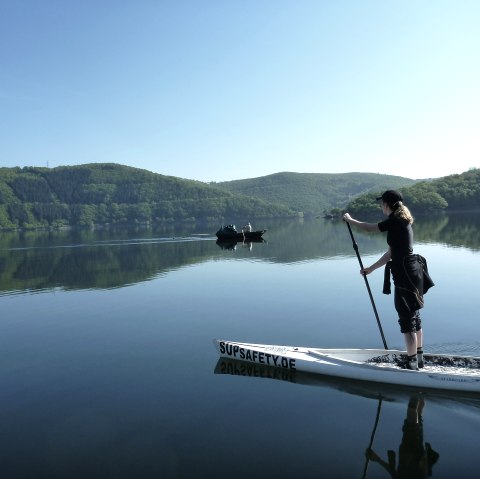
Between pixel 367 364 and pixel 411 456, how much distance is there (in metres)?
3.77

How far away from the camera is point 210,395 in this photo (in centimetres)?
1211

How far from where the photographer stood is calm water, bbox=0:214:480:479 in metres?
8.74

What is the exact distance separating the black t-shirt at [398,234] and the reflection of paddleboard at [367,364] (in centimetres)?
342

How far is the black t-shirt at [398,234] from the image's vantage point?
10.6 m

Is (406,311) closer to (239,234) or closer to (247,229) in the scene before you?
(239,234)

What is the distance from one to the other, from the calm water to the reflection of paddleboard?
0.31 meters

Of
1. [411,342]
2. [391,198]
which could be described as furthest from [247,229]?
[391,198]

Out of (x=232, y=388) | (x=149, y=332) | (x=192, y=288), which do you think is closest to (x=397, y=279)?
(x=232, y=388)

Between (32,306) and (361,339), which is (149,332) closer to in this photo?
(361,339)

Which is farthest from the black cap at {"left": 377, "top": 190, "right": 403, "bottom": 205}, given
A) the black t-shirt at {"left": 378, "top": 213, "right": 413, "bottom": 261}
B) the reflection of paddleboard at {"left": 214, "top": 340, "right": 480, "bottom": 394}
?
the reflection of paddleboard at {"left": 214, "top": 340, "right": 480, "bottom": 394}

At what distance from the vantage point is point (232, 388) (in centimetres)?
1260

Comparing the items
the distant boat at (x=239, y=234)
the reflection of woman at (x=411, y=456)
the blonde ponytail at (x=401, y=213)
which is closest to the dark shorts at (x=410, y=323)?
the reflection of woman at (x=411, y=456)

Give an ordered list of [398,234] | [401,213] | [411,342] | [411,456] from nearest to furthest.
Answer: [411,456], [401,213], [398,234], [411,342]

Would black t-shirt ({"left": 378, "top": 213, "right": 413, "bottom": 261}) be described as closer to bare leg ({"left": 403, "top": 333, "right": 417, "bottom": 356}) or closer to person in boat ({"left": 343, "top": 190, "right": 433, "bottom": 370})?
person in boat ({"left": 343, "top": 190, "right": 433, "bottom": 370})
